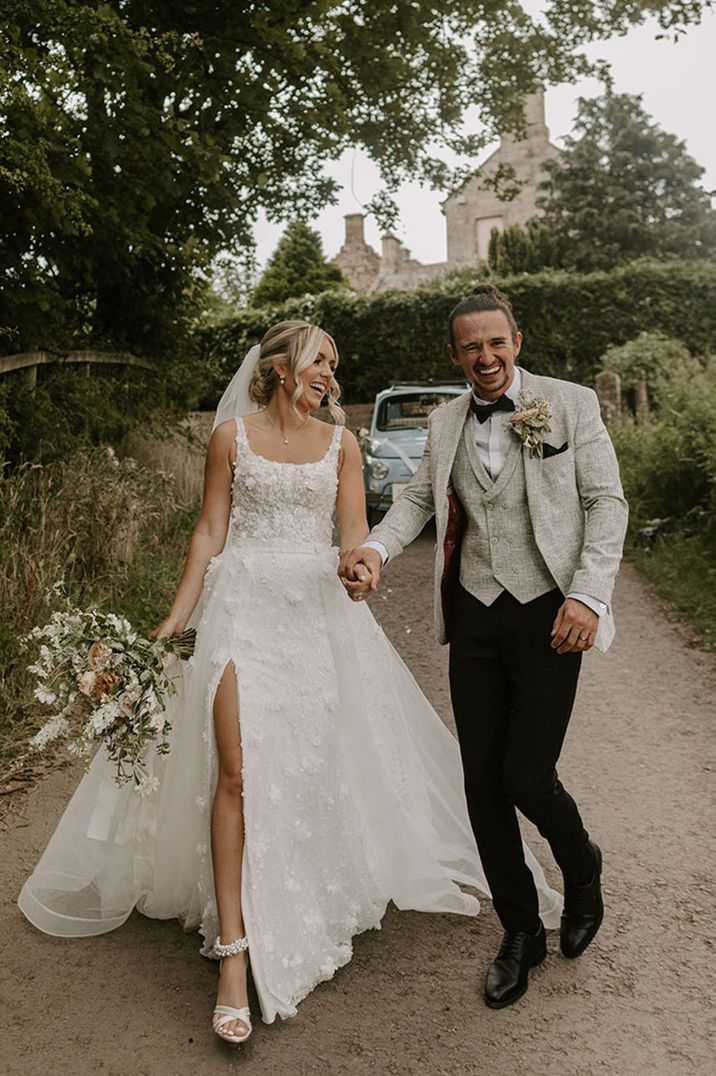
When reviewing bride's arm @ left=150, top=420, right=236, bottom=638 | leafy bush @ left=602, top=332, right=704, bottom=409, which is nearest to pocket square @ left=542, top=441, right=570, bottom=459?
bride's arm @ left=150, top=420, right=236, bottom=638

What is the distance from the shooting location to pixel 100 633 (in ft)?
10.5

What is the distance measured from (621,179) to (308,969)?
122 feet

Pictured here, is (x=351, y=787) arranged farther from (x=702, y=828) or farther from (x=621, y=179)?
(x=621, y=179)

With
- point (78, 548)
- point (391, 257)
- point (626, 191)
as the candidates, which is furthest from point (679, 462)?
point (391, 257)

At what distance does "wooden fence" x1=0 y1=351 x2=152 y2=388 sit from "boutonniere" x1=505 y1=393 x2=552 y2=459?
6086mm

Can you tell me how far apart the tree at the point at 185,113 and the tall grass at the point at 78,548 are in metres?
1.47

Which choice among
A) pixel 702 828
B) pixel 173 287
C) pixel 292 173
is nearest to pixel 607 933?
pixel 702 828

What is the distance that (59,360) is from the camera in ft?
30.4

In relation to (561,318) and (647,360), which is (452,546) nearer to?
(647,360)

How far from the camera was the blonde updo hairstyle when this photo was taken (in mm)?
3576

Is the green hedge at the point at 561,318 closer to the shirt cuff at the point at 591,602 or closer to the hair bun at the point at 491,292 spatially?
the hair bun at the point at 491,292

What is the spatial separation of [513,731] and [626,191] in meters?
36.0

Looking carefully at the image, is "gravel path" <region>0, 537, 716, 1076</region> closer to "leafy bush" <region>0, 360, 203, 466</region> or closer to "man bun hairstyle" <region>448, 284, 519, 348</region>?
"man bun hairstyle" <region>448, 284, 519, 348</region>

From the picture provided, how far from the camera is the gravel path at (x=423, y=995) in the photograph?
2766 millimetres
